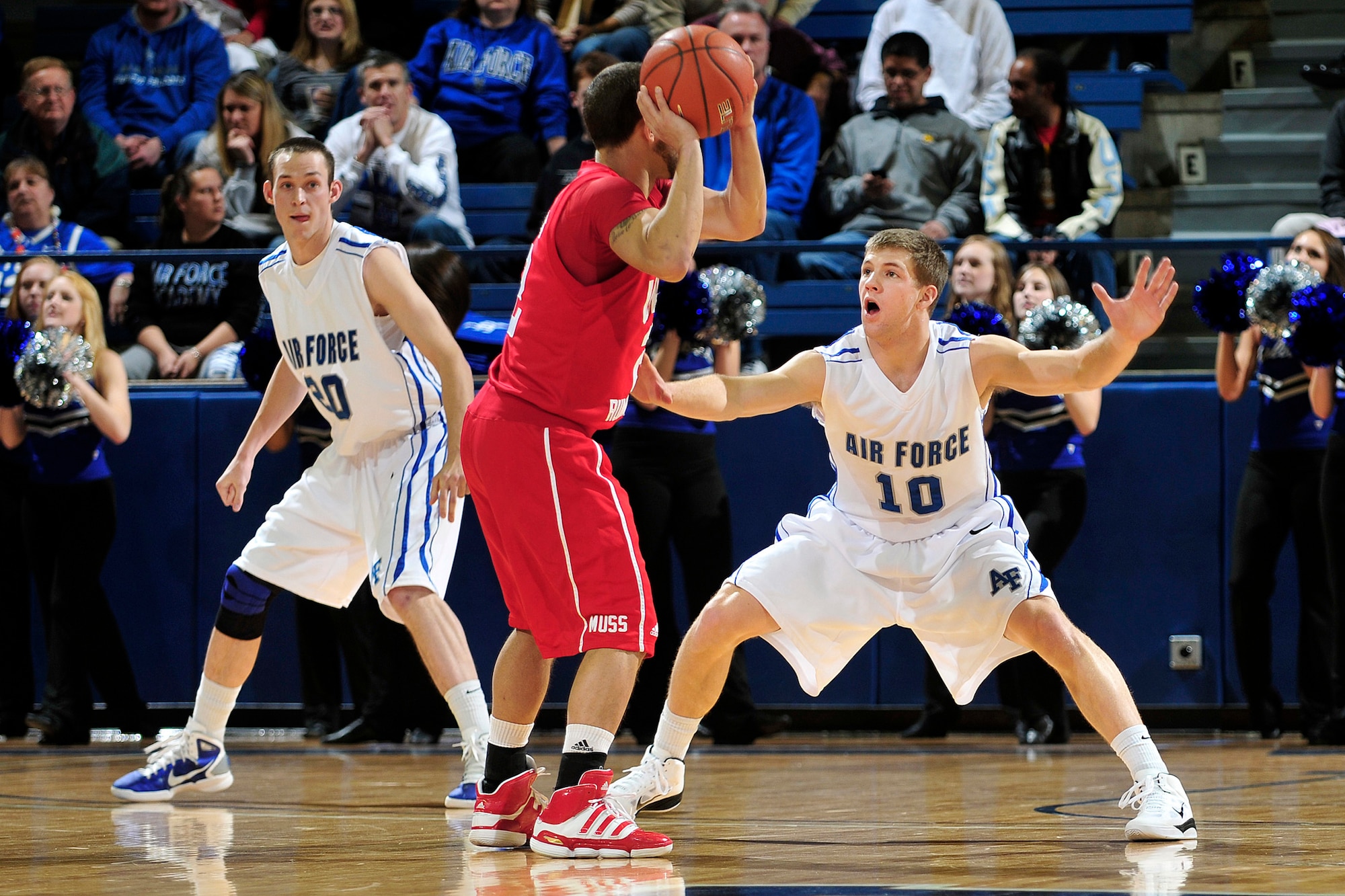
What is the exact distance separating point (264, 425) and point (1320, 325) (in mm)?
4568

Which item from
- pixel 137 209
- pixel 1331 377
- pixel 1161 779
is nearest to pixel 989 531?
pixel 1161 779

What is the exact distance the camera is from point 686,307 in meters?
7.46

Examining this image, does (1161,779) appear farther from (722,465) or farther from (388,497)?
(722,465)

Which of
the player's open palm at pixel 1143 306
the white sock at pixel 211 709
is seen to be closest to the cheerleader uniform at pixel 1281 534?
the player's open palm at pixel 1143 306

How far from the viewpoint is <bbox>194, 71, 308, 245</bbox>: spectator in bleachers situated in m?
9.61

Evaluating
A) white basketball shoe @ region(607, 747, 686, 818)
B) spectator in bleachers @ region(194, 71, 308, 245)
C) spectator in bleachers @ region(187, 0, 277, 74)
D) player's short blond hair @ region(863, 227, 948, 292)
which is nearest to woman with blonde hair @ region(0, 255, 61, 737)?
spectator in bleachers @ region(194, 71, 308, 245)

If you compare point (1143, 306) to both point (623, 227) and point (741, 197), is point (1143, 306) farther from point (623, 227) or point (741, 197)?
point (623, 227)

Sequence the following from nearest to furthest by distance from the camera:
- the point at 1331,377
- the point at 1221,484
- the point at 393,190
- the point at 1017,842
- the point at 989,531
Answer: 1. the point at 1017,842
2. the point at 989,531
3. the point at 1331,377
4. the point at 1221,484
5. the point at 393,190

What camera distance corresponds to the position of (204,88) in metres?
10.9

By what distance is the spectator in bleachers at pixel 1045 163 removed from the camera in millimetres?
8945

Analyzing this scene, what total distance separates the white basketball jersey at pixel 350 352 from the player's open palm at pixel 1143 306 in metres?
2.41

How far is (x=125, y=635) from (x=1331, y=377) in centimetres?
625

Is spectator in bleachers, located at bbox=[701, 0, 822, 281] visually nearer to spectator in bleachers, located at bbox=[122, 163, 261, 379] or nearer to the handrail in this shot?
the handrail

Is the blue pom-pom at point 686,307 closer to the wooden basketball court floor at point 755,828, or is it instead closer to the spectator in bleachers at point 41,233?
the wooden basketball court floor at point 755,828
